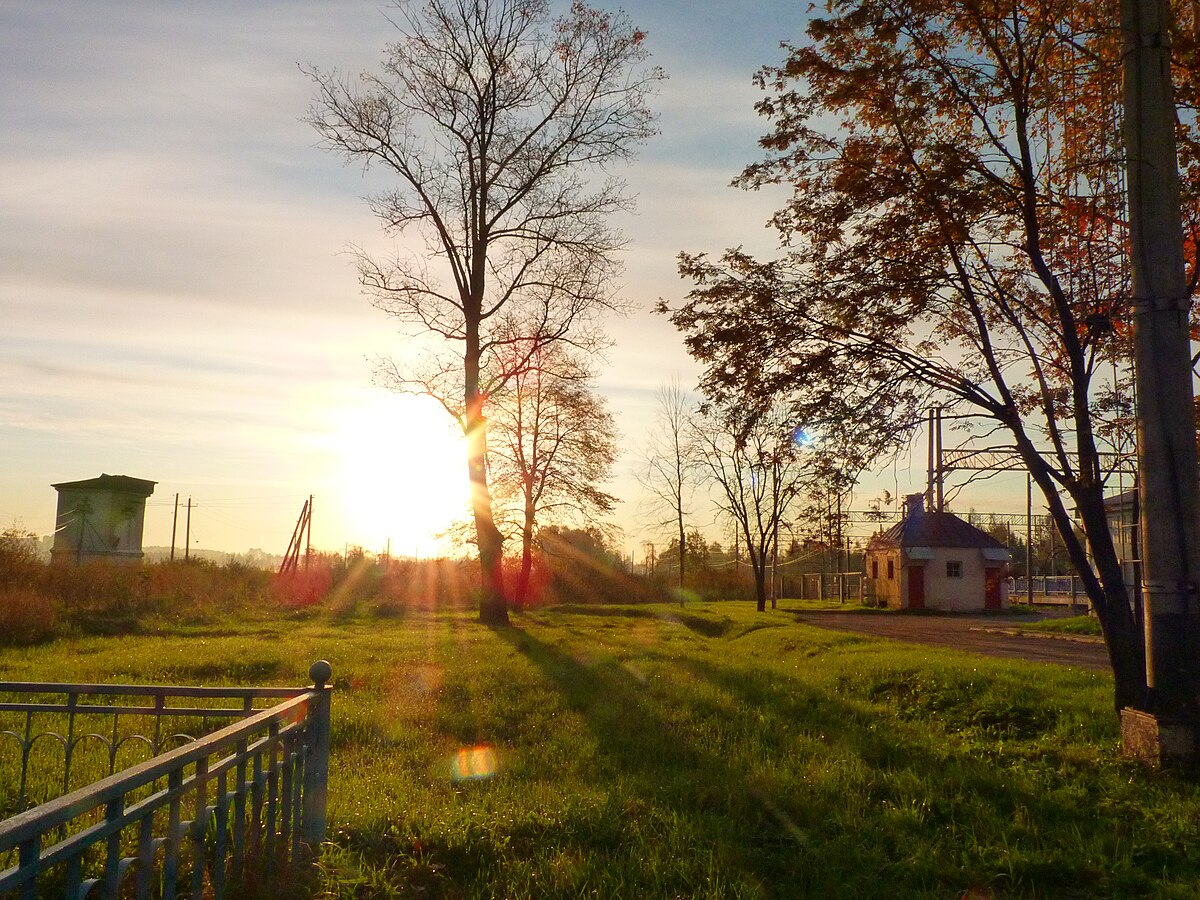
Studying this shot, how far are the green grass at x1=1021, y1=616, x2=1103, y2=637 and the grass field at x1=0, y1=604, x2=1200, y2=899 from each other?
504 inches

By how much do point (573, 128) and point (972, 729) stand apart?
19826mm

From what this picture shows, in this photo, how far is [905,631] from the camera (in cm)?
2778

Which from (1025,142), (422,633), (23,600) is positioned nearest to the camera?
(1025,142)

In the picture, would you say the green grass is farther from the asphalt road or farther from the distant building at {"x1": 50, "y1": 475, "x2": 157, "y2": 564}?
the distant building at {"x1": 50, "y1": 475, "x2": 157, "y2": 564}

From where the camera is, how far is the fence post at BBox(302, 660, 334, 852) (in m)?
4.89

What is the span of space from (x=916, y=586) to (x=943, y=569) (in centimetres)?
159

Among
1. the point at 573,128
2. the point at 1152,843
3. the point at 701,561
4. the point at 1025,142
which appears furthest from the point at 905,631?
the point at 701,561

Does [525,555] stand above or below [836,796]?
above

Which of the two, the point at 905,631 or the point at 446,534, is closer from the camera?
the point at 905,631

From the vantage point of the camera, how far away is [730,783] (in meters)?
7.21

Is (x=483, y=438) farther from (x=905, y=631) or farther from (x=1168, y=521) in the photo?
(x=1168, y=521)

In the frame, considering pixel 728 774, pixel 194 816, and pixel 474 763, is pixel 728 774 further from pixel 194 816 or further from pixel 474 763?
pixel 194 816

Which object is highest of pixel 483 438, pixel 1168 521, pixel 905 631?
pixel 483 438

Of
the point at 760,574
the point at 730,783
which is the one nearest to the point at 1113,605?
the point at 730,783
